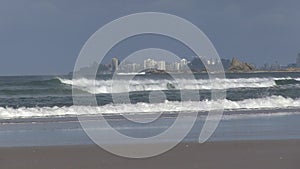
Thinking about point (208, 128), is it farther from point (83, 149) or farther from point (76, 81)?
point (76, 81)

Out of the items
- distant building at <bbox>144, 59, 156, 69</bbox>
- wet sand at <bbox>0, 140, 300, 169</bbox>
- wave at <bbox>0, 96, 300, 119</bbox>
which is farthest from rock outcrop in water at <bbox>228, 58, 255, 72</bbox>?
distant building at <bbox>144, 59, 156, 69</bbox>

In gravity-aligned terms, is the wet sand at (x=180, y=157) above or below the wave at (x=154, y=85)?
above

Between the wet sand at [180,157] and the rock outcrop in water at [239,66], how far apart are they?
79.7 m

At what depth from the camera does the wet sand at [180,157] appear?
10.7 metres

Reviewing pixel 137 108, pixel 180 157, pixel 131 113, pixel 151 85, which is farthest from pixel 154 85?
pixel 180 157

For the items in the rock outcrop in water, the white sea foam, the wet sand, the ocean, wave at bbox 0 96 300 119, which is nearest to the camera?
the wet sand

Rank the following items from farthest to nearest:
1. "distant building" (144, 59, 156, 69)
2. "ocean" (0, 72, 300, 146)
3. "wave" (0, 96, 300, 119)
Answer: "wave" (0, 96, 300, 119) < "ocean" (0, 72, 300, 146) < "distant building" (144, 59, 156, 69)

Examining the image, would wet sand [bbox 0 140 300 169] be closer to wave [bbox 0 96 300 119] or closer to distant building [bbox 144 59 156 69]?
distant building [bbox 144 59 156 69]

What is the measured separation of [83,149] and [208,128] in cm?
568

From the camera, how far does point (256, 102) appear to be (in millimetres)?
30078

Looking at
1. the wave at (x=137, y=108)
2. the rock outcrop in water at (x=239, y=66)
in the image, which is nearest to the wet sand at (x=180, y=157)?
the wave at (x=137, y=108)

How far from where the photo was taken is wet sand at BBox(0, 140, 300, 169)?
35.1 feet

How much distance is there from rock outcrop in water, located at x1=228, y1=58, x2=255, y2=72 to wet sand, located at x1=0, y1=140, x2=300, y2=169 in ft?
262

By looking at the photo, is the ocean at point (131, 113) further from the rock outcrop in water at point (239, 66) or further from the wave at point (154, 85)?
the rock outcrop in water at point (239, 66)
